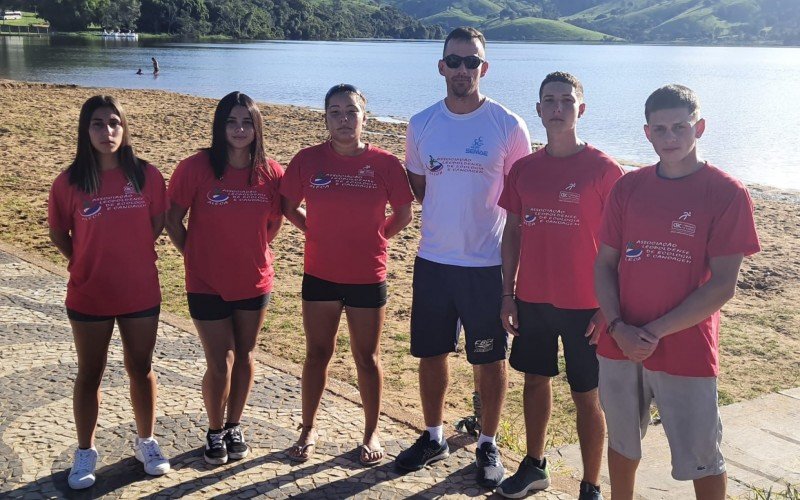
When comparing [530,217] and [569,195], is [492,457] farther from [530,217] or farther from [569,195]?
[569,195]

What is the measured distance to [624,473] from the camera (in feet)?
12.3

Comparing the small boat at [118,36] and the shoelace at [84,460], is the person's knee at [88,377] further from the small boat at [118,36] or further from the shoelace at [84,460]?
the small boat at [118,36]

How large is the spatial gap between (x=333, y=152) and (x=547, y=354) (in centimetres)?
162

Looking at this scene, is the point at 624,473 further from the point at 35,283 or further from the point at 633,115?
the point at 633,115

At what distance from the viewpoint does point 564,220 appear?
4.11m

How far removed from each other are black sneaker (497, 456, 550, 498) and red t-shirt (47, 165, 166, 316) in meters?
2.15

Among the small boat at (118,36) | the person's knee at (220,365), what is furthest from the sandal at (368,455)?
the small boat at (118,36)

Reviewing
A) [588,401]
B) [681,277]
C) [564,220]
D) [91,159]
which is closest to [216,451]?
[91,159]

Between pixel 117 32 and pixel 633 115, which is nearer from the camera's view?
pixel 633 115

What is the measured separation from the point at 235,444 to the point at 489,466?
1454 millimetres

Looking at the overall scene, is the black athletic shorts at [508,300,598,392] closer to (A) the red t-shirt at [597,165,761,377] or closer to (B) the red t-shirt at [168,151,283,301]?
(A) the red t-shirt at [597,165,761,377]

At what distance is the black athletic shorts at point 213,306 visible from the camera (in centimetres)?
446

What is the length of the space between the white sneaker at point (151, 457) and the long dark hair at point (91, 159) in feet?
4.57

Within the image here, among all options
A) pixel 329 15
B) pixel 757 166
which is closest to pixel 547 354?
pixel 757 166
